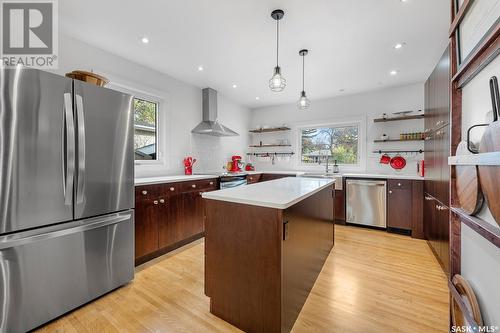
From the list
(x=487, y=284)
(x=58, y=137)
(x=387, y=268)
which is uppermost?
(x=58, y=137)

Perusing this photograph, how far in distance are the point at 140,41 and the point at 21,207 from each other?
2.12 meters

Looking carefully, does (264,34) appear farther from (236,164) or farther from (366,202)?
(366,202)

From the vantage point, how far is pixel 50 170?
5.22ft

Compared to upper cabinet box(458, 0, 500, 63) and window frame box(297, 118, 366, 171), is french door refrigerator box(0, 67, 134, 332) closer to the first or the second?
upper cabinet box(458, 0, 500, 63)

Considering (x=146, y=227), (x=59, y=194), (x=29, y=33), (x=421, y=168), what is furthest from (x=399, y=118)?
(x=29, y=33)

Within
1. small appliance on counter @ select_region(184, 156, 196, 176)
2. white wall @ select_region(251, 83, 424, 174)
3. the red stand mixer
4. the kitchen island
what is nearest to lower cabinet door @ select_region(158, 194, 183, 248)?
small appliance on counter @ select_region(184, 156, 196, 176)

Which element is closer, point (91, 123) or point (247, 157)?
point (91, 123)

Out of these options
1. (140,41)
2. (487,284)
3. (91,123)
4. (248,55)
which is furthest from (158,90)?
(487,284)

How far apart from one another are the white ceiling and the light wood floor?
2.61m

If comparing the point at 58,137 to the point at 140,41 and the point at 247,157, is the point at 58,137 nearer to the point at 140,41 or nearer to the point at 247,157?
the point at 140,41

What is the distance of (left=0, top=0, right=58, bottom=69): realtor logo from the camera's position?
6.47 ft

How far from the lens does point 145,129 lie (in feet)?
11.0

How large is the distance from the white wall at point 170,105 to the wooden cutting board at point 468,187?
11.1 feet

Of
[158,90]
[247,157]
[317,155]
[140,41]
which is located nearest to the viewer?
[140,41]
